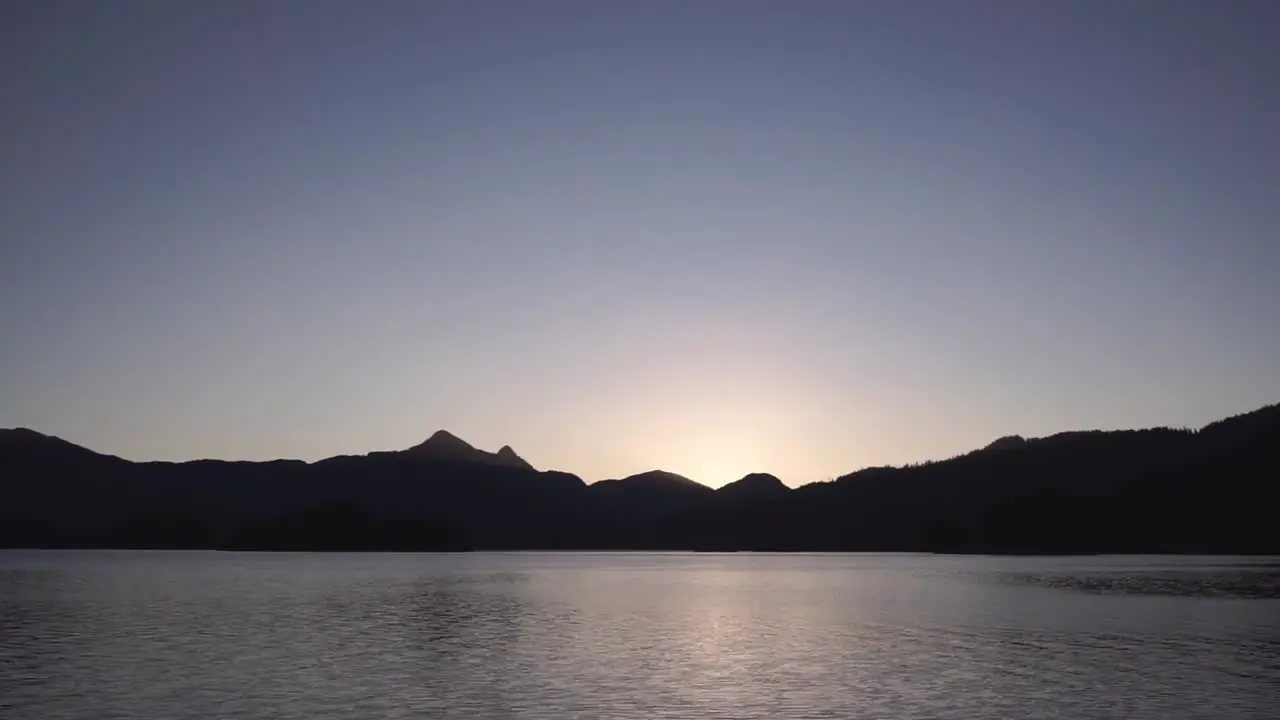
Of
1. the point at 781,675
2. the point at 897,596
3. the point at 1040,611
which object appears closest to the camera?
the point at 781,675

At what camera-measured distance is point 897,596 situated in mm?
105188

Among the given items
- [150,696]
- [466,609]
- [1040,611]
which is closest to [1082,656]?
[1040,611]

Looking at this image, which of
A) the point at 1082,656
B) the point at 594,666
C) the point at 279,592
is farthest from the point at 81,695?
the point at 279,592

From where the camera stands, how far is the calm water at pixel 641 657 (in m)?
36.6

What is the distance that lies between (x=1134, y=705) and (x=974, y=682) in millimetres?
6831

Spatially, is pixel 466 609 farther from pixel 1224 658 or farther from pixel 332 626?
pixel 1224 658

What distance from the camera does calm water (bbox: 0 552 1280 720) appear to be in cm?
3659

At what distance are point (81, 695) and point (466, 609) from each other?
49.9 m

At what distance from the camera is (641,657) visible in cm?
5091

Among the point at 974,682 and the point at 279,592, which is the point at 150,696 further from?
the point at 279,592

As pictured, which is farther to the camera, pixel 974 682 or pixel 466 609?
pixel 466 609

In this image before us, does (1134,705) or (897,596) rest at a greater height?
(897,596)

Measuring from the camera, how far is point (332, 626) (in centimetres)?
6812

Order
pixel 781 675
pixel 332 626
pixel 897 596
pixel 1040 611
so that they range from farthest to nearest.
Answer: pixel 897 596 < pixel 1040 611 < pixel 332 626 < pixel 781 675
